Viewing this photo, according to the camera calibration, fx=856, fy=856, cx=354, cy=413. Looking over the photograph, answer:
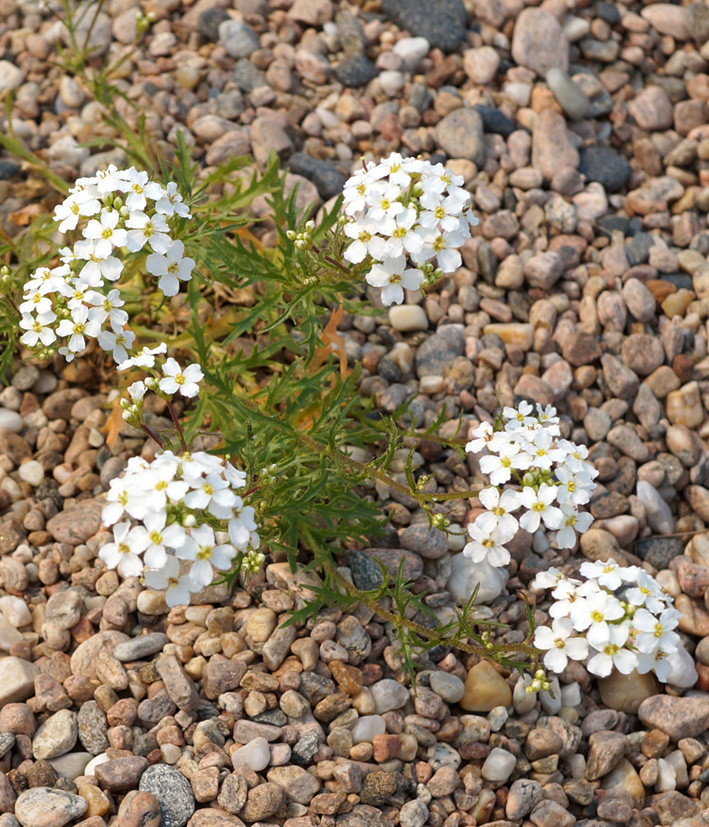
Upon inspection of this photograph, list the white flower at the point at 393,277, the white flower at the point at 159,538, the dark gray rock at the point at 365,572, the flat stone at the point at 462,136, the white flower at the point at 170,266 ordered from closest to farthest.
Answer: the white flower at the point at 159,538 < the white flower at the point at 393,277 < the white flower at the point at 170,266 < the dark gray rock at the point at 365,572 < the flat stone at the point at 462,136

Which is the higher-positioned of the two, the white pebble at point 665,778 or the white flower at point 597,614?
the white flower at point 597,614

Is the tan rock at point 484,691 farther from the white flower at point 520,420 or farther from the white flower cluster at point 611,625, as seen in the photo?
the white flower at point 520,420

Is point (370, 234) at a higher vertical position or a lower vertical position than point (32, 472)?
higher

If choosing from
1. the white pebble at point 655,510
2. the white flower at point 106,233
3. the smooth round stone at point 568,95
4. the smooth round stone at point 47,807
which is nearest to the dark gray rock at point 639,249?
the smooth round stone at point 568,95

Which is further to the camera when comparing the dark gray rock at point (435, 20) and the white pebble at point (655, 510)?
the dark gray rock at point (435, 20)

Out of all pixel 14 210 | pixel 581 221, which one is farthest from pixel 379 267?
pixel 14 210

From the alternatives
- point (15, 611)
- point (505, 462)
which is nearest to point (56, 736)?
point (15, 611)

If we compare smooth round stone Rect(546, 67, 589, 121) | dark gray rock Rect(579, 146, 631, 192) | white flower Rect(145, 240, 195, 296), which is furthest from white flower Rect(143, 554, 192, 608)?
smooth round stone Rect(546, 67, 589, 121)

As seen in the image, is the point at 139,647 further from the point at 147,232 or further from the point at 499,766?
the point at 147,232
